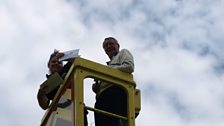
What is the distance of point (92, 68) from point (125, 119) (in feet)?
2.32

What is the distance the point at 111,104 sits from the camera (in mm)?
9961

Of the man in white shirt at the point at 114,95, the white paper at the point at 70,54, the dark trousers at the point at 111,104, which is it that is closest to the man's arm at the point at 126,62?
the man in white shirt at the point at 114,95

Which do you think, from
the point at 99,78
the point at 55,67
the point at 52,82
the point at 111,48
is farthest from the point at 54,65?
the point at 99,78

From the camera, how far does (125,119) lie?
959 cm

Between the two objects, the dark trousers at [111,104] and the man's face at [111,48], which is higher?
the man's face at [111,48]

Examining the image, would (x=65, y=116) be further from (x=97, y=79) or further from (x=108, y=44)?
(x=108, y=44)

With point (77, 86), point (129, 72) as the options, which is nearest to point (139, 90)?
point (129, 72)

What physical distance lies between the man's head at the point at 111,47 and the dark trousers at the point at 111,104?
0.68 metres

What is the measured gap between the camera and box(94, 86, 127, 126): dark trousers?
9802 mm

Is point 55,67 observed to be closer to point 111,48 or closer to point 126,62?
point 111,48

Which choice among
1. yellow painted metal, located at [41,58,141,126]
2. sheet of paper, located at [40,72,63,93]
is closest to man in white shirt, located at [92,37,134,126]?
yellow painted metal, located at [41,58,141,126]

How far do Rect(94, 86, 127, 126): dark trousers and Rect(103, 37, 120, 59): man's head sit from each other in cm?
68

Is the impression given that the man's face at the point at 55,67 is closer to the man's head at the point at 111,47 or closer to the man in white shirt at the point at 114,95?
the man in white shirt at the point at 114,95

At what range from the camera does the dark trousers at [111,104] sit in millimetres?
9802
